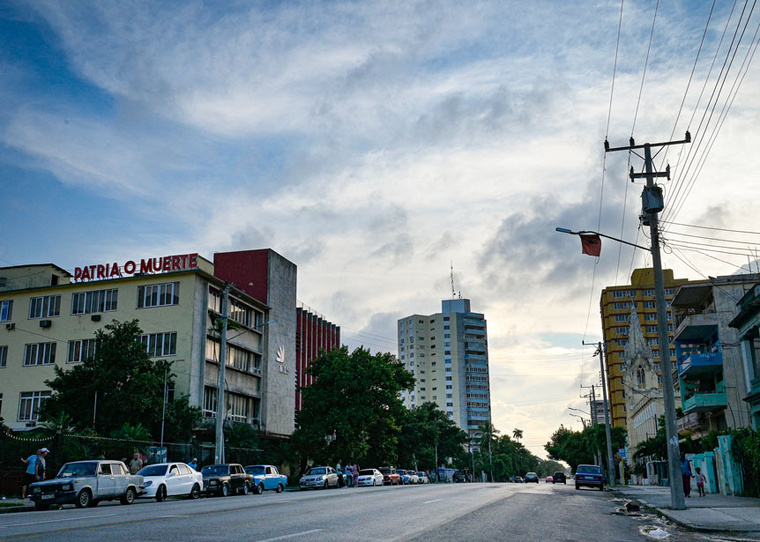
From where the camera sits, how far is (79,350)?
55.7 metres

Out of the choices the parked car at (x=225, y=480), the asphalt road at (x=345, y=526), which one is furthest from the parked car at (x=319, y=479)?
the asphalt road at (x=345, y=526)

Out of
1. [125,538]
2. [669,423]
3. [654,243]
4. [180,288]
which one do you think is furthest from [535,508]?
[180,288]

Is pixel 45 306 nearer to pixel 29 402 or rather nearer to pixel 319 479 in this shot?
pixel 29 402

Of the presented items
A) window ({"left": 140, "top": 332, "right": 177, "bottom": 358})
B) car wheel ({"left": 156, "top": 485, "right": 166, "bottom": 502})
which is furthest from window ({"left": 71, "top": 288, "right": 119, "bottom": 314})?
car wheel ({"left": 156, "top": 485, "right": 166, "bottom": 502})

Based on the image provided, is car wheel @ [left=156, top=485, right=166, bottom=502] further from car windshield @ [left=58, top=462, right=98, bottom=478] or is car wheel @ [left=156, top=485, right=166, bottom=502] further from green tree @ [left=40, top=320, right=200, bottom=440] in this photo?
green tree @ [left=40, top=320, right=200, bottom=440]

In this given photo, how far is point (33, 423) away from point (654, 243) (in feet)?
157

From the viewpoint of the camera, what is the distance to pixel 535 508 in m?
21.6

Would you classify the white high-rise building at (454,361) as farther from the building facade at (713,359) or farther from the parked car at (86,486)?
the parked car at (86,486)

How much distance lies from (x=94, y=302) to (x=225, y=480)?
29.5 meters

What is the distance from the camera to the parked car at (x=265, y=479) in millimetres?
38094

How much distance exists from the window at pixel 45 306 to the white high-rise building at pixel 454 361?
12676 cm

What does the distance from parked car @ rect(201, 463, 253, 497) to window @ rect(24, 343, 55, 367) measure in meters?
28.4

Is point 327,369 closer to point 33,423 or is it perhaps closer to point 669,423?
point 33,423

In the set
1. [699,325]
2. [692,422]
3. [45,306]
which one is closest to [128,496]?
[699,325]
